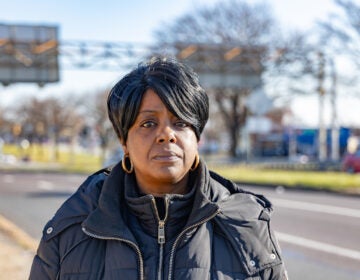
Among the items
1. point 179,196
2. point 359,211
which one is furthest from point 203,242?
point 359,211

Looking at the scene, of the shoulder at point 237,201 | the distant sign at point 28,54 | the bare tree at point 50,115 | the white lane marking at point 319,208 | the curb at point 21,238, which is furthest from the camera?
the bare tree at point 50,115

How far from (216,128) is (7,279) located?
6624 cm

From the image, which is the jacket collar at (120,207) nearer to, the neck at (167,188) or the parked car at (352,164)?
the neck at (167,188)

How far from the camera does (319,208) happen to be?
42.8ft

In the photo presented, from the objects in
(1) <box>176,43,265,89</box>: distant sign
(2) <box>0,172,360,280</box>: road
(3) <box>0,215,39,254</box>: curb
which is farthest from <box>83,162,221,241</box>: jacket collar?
(1) <box>176,43,265,89</box>: distant sign

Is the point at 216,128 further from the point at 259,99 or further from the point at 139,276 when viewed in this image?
the point at 139,276

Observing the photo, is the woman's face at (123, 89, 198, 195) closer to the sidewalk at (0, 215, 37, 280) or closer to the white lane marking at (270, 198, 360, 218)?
the sidewalk at (0, 215, 37, 280)

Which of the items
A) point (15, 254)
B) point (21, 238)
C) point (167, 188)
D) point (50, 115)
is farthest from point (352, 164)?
point (50, 115)

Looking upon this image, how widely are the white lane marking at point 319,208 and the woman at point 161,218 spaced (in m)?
10.7

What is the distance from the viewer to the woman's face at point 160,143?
1.69m

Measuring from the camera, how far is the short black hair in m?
1.68

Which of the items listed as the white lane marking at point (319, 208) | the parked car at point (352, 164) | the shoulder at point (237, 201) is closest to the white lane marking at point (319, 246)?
the white lane marking at point (319, 208)

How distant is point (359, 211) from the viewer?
1252 cm

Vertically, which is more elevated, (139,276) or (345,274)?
(139,276)
